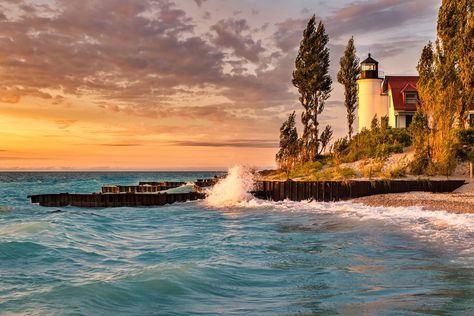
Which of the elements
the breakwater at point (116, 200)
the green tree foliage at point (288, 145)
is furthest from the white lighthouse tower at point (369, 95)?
the breakwater at point (116, 200)

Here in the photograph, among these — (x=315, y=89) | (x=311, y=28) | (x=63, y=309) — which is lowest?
(x=63, y=309)

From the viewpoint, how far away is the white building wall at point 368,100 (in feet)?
182

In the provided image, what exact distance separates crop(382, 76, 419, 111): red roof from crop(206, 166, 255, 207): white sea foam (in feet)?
74.3

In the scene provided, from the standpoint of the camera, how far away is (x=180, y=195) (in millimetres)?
34812

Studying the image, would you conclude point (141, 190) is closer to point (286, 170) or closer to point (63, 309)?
point (286, 170)

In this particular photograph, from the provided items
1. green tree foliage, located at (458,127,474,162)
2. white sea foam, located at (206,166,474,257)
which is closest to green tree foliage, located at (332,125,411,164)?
green tree foliage, located at (458,127,474,162)

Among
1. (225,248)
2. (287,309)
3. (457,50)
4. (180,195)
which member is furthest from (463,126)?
(287,309)

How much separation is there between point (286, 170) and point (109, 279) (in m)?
35.8

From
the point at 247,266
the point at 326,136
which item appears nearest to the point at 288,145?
the point at 326,136

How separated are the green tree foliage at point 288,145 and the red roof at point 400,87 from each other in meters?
13.0

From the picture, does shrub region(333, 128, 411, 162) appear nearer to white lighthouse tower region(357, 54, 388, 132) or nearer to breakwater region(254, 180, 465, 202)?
white lighthouse tower region(357, 54, 388, 132)

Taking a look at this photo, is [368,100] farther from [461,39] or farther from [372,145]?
[461,39]

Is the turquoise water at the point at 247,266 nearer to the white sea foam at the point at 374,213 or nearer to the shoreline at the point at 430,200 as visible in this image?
the white sea foam at the point at 374,213

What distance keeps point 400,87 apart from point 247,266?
46.5 metres
